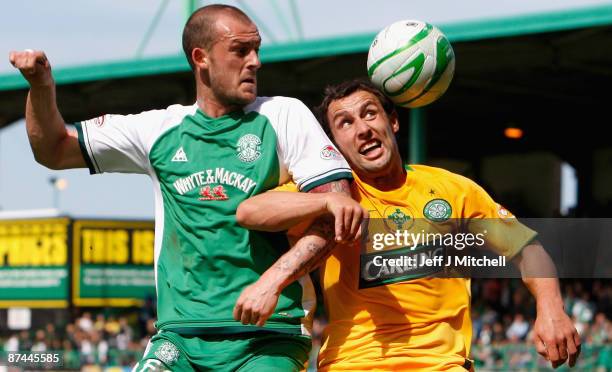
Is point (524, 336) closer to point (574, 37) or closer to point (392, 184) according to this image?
point (574, 37)

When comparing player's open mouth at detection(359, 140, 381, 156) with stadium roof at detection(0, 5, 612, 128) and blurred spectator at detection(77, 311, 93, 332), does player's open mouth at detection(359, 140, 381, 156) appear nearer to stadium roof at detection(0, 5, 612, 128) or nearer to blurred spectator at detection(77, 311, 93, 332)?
stadium roof at detection(0, 5, 612, 128)

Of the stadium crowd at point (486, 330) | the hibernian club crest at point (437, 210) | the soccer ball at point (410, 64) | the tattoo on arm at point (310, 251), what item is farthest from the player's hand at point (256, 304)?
the stadium crowd at point (486, 330)

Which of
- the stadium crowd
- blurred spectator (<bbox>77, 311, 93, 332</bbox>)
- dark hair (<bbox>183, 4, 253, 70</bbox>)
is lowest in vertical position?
dark hair (<bbox>183, 4, 253, 70</bbox>)

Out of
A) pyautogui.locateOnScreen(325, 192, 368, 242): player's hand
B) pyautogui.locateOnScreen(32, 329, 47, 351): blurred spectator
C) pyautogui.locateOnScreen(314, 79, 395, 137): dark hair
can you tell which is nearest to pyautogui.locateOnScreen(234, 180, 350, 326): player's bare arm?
pyautogui.locateOnScreen(325, 192, 368, 242): player's hand

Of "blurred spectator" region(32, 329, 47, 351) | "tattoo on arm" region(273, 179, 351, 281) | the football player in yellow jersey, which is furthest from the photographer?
"blurred spectator" region(32, 329, 47, 351)

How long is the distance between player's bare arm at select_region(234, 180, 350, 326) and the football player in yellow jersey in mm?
603

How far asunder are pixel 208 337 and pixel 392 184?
52.0 inches

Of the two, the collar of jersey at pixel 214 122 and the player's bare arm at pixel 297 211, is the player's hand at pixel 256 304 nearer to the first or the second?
the player's bare arm at pixel 297 211

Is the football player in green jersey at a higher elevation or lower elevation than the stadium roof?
lower

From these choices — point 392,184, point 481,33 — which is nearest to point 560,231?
point 392,184

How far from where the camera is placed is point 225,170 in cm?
527

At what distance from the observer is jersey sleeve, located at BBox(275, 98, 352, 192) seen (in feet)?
17.0

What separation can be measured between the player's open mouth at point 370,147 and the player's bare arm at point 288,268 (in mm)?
792

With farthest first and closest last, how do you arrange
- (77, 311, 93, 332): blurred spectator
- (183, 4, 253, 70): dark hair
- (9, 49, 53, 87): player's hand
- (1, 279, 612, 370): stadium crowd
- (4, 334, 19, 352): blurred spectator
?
(77, 311, 93, 332): blurred spectator → (4, 334, 19, 352): blurred spectator → (1, 279, 612, 370): stadium crowd → (183, 4, 253, 70): dark hair → (9, 49, 53, 87): player's hand
